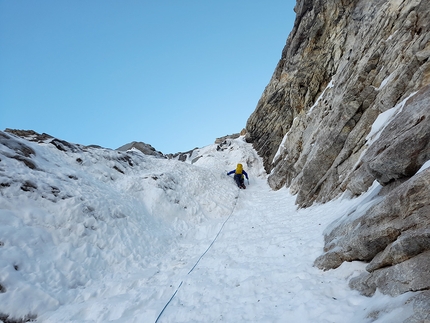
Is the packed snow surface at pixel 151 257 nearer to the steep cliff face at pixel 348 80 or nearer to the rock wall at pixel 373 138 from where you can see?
the rock wall at pixel 373 138

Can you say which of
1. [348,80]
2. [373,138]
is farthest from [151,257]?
[348,80]

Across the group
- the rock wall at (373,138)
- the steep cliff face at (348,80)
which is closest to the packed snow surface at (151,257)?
the rock wall at (373,138)

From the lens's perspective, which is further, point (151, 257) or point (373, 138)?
point (373, 138)

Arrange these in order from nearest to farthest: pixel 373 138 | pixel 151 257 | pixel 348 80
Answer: pixel 151 257, pixel 373 138, pixel 348 80

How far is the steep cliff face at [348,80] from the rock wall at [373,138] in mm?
Result: 60

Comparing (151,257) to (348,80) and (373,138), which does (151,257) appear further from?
(348,80)

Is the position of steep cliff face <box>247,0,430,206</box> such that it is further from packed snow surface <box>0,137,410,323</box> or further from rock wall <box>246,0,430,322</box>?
packed snow surface <box>0,137,410,323</box>

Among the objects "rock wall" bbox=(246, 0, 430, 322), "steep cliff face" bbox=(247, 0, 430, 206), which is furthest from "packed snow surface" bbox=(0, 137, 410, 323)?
"steep cliff face" bbox=(247, 0, 430, 206)

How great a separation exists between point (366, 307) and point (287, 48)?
33704 mm

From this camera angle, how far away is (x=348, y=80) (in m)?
14.3

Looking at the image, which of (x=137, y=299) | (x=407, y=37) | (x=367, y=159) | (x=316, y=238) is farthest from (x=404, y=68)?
(x=137, y=299)

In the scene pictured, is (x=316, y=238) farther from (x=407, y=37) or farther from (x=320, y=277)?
(x=407, y=37)

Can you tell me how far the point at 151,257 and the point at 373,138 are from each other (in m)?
11.0

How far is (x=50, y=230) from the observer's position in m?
8.04
